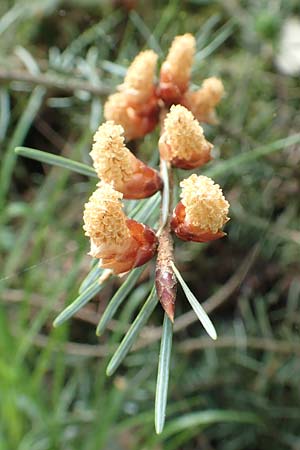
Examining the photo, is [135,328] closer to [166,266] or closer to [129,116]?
[166,266]

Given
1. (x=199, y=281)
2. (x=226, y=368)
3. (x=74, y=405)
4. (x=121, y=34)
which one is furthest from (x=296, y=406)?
(x=121, y=34)

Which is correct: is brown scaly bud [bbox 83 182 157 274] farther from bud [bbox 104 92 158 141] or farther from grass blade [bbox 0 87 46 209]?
grass blade [bbox 0 87 46 209]

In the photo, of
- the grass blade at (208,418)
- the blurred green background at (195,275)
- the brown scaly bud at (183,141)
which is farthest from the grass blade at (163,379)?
the grass blade at (208,418)

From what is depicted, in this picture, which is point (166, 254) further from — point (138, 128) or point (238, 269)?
point (238, 269)

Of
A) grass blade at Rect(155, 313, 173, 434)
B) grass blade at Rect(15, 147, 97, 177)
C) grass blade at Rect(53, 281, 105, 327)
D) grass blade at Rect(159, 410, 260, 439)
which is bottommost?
grass blade at Rect(159, 410, 260, 439)

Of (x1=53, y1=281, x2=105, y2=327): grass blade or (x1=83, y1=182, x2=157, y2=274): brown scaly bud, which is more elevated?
(x1=83, y1=182, x2=157, y2=274): brown scaly bud

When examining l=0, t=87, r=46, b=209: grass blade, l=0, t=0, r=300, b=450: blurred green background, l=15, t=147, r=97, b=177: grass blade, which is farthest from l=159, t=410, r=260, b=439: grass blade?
l=15, t=147, r=97, b=177: grass blade

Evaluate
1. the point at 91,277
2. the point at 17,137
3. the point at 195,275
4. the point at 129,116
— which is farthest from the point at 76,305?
the point at 195,275
